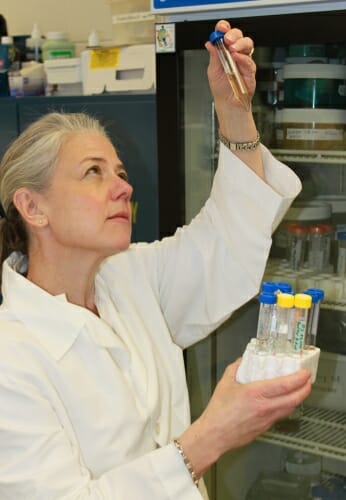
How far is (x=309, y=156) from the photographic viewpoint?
2076mm

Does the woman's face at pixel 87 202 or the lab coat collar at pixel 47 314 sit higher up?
the woman's face at pixel 87 202

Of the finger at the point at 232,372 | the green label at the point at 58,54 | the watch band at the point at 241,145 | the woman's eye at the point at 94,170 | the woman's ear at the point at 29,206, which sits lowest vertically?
the finger at the point at 232,372

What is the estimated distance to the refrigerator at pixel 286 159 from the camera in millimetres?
1936

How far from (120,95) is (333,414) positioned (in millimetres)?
1214

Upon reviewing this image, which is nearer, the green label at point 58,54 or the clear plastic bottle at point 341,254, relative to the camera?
the clear plastic bottle at point 341,254

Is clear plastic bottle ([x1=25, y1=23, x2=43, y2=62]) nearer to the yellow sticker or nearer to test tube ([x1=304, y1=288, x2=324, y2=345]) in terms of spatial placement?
the yellow sticker

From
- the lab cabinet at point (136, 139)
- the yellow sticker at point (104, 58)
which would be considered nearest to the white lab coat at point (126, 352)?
the lab cabinet at point (136, 139)

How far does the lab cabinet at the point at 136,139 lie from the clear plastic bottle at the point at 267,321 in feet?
3.56

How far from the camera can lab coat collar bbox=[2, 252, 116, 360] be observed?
59.3 inches

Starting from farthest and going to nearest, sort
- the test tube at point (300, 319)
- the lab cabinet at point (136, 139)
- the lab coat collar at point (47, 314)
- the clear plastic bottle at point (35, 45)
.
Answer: the clear plastic bottle at point (35, 45)
the lab cabinet at point (136, 139)
the lab coat collar at point (47, 314)
the test tube at point (300, 319)

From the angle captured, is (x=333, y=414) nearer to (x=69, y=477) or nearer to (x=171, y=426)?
(x=171, y=426)

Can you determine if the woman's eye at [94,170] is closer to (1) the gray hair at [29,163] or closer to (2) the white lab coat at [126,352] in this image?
(1) the gray hair at [29,163]

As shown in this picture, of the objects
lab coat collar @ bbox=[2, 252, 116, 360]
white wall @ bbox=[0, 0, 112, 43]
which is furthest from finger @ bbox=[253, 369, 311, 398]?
white wall @ bbox=[0, 0, 112, 43]

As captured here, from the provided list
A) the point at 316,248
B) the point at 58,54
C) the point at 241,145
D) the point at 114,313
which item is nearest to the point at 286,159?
the point at 316,248
